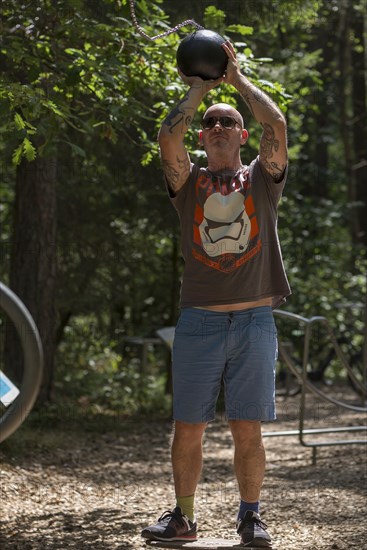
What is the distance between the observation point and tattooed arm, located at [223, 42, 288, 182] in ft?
14.4

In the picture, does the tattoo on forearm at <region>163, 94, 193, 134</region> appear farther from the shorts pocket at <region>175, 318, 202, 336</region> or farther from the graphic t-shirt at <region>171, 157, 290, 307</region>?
the shorts pocket at <region>175, 318, 202, 336</region>

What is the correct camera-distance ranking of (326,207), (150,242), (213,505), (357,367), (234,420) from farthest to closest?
(326,207)
(357,367)
(150,242)
(213,505)
(234,420)

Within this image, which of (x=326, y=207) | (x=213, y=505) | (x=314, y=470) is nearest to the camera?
(x=213, y=505)

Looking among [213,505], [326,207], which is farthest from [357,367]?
[213,505]

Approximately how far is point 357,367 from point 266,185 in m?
11.0

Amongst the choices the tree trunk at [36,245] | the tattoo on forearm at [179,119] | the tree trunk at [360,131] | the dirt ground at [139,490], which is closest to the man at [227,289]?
the tattoo on forearm at [179,119]

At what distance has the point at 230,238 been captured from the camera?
4.40 meters

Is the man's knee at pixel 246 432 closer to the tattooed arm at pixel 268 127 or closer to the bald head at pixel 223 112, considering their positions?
the tattooed arm at pixel 268 127

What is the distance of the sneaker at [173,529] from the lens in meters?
4.44

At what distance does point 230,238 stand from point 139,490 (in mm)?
3287

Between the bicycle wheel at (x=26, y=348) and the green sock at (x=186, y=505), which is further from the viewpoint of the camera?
the green sock at (x=186, y=505)

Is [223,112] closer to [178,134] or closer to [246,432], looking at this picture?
[178,134]

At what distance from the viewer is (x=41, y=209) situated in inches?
385

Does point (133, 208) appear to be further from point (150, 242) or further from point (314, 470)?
point (314, 470)
